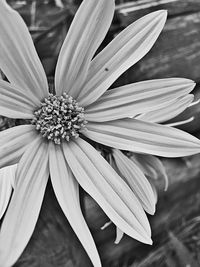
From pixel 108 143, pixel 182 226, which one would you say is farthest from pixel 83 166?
pixel 182 226

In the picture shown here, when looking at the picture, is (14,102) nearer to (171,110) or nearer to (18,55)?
(18,55)

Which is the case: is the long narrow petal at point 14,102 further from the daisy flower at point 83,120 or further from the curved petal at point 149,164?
the curved petal at point 149,164

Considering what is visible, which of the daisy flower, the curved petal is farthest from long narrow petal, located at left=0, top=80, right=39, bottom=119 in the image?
the curved petal

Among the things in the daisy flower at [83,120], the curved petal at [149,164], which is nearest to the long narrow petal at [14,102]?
the daisy flower at [83,120]

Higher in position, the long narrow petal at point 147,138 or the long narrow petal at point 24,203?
the long narrow petal at point 24,203

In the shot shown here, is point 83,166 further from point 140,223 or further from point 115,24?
point 115,24

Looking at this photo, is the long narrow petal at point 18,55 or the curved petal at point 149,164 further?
the curved petal at point 149,164
